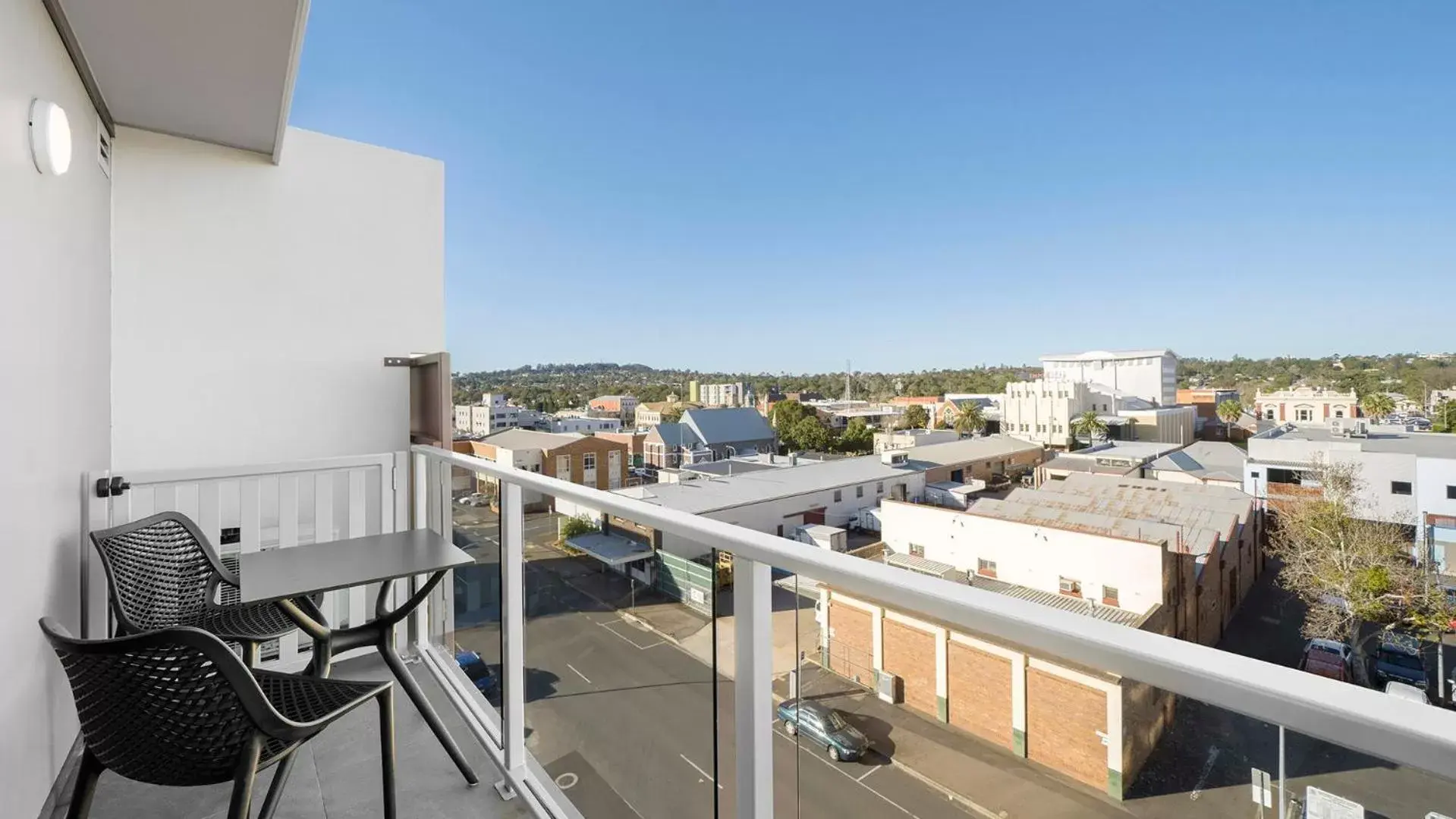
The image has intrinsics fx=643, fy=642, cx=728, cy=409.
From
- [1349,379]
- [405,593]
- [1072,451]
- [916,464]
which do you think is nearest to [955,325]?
[1349,379]

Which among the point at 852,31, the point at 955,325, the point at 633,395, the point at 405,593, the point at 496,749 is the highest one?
the point at 852,31

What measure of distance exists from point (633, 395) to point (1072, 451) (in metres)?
6.28

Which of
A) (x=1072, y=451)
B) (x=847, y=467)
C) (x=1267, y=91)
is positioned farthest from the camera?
(x=1267, y=91)

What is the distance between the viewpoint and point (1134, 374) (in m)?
13.3

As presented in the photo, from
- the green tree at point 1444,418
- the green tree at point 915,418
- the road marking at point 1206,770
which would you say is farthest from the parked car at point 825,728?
the green tree at point 915,418

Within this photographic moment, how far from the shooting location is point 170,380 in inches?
108

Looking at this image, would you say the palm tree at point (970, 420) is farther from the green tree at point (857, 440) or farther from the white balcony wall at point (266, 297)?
the white balcony wall at point (266, 297)

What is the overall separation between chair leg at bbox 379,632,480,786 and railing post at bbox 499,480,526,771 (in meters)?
0.12

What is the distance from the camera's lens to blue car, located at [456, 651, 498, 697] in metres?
1.97

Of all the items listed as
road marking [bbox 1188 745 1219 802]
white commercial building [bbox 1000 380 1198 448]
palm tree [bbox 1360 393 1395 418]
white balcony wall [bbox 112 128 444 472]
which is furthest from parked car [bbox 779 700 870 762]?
palm tree [bbox 1360 393 1395 418]

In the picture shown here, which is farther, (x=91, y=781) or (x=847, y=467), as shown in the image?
(x=847, y=467)

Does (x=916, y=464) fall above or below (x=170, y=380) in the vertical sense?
below

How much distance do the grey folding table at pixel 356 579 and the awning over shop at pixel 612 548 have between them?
0.37 m

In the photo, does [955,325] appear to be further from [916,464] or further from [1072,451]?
[916,464]
